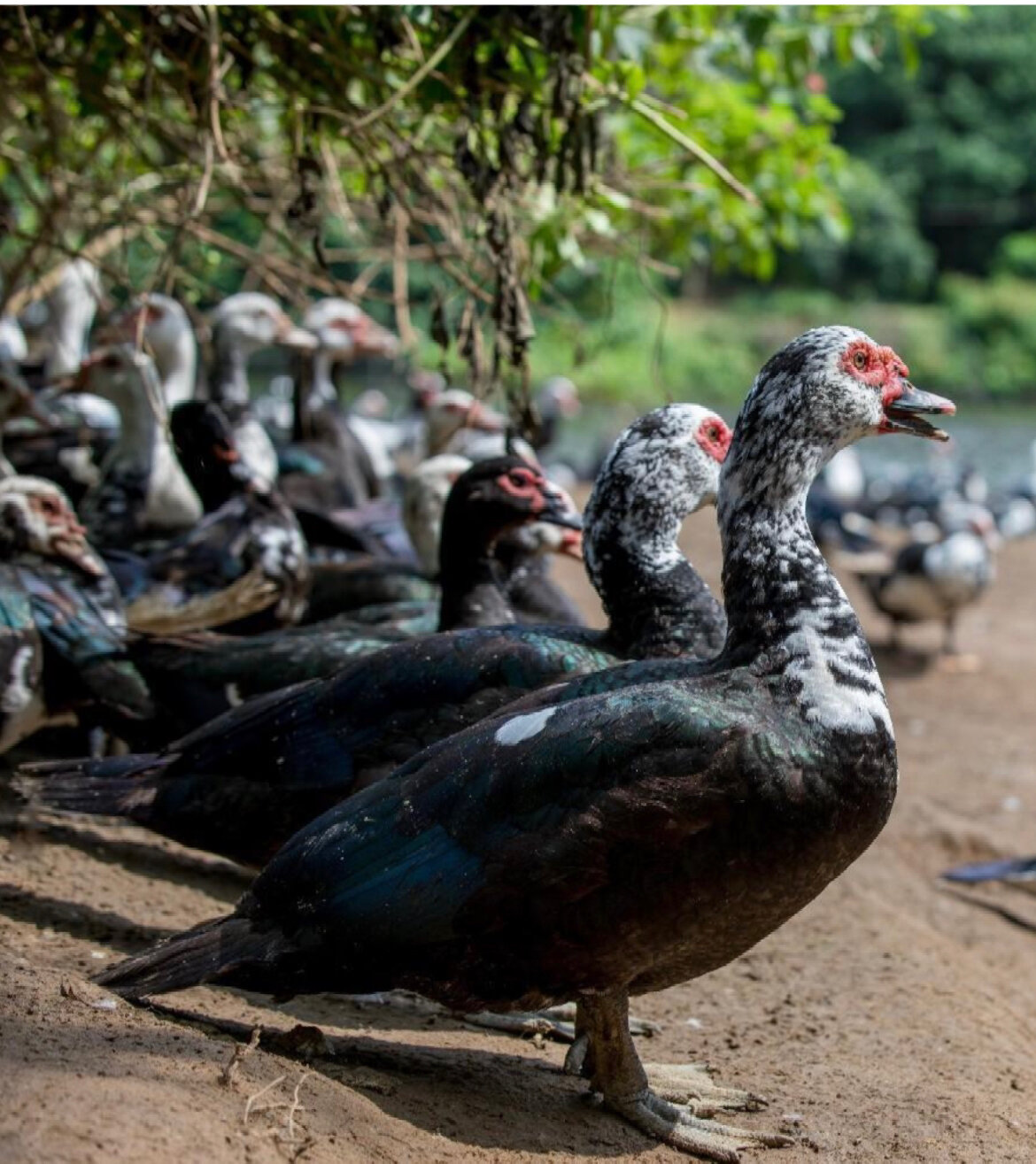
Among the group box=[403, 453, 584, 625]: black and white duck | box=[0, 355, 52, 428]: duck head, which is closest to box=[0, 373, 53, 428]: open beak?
box=[0, 355, 52, 428]: duck head

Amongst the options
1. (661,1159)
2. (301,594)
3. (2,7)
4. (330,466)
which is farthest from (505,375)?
(330,466)

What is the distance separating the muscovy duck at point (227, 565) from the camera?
227 inches

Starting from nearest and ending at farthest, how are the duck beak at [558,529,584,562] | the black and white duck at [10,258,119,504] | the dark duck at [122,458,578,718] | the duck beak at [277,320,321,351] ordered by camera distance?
the dark duck at [122,458,578,718]
the duck beak at [558,529,584,562]
the black and white duck at [10,258,119,504]
the duck beak at [277,320,321,351]

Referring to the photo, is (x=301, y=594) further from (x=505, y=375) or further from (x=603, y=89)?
(x=603, y=89)

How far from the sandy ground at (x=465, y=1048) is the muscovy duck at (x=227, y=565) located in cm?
102

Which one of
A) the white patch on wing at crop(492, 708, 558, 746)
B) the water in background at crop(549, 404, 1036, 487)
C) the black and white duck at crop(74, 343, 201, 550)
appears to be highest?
the white patch on wing at crop(492, 708, 558, 746)

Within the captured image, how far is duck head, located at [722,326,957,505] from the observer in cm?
311

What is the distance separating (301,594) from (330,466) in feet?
9.55

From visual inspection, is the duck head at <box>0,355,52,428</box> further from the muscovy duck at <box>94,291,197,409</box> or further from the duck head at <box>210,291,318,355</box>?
the duck head at <box>210,291,318,355</box>

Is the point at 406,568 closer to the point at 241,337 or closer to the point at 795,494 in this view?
the point at 241,337

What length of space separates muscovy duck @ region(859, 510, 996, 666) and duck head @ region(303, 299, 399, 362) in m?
A: 3.59

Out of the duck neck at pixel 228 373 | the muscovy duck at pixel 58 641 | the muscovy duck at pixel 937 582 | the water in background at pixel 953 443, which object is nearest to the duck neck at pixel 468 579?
the muscovy duck at pixel 58 641

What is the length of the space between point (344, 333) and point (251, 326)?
1361mm

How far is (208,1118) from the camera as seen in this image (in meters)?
2.53
